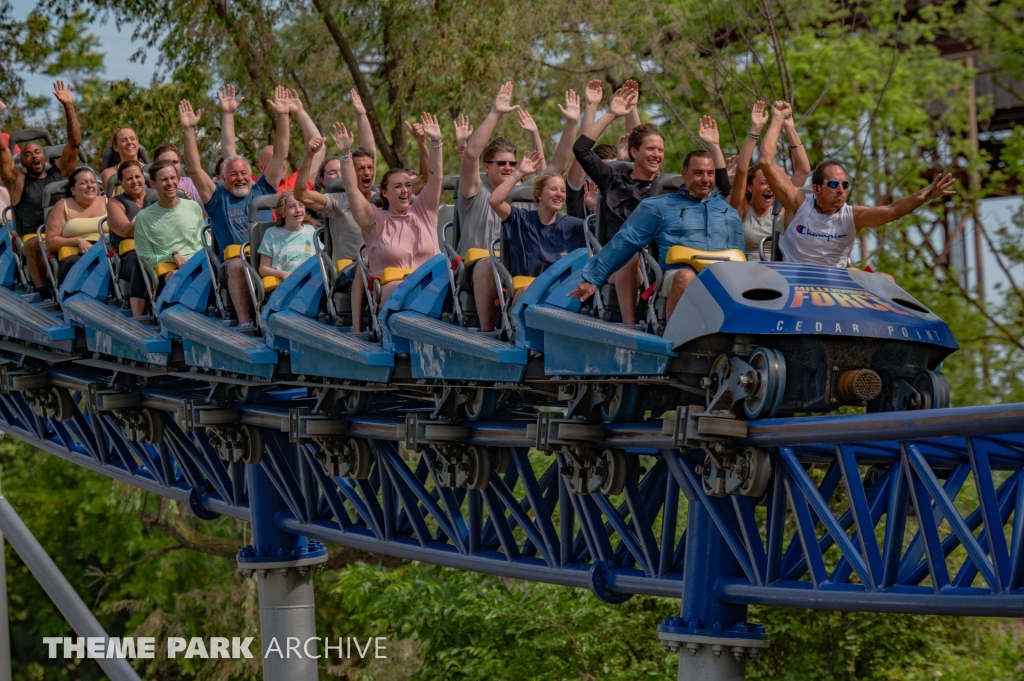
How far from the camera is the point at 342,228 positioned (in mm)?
8484

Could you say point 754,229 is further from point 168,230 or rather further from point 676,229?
point 168,230

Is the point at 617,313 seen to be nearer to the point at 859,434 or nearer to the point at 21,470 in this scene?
the point at 859,434

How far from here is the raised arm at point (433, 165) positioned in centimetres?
800

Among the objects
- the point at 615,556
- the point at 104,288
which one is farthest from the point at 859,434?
the point at 104,288

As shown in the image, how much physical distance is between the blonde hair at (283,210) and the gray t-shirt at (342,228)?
280mm

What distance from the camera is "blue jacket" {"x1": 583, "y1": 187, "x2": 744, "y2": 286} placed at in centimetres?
629

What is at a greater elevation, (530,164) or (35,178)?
(35,178)

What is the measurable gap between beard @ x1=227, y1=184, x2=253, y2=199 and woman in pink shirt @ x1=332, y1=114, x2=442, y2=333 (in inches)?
56.3

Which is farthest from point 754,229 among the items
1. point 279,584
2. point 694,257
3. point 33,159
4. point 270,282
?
point 33,159

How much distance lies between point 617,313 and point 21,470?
19263 mm

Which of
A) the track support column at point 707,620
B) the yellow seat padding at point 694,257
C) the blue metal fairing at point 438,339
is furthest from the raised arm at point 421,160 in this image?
the track support column at point 707,620

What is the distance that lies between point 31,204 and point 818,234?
22.6ft

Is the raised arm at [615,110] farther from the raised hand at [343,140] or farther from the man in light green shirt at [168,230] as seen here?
the man in light green shirt at [168,230]

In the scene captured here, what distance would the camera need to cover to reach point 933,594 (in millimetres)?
5645
